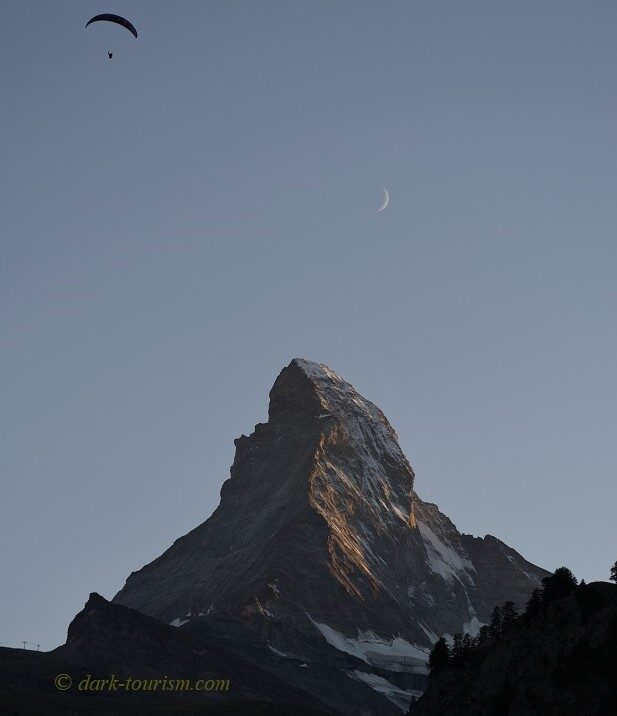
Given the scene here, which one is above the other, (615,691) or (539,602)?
(539,602)

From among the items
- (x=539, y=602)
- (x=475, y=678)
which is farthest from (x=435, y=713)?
(x=539, y=602)

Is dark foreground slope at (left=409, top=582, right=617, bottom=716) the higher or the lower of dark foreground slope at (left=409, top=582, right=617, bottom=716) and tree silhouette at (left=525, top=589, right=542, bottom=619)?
the lower

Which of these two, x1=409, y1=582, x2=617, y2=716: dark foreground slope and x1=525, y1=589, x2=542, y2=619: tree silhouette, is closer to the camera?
x1=409, y1=582, x2=617, y2=716: dark foreground slope

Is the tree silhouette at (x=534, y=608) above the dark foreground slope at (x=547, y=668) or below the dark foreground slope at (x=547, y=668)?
above

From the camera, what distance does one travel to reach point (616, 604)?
560 ft

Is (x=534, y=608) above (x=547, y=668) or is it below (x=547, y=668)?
above

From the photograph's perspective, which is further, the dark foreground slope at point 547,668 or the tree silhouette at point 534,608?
the tree silhouette at point 534,608

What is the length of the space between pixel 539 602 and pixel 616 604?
2623cm

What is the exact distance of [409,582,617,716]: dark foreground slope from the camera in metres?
153

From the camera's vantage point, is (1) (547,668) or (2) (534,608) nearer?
(1) (547,668)

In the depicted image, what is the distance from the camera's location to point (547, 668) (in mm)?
163000

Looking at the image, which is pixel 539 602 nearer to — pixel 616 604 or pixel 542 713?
pixel 616 604

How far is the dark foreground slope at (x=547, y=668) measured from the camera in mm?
153125

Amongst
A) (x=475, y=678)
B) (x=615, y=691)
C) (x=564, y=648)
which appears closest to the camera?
(x=615, y=691)
